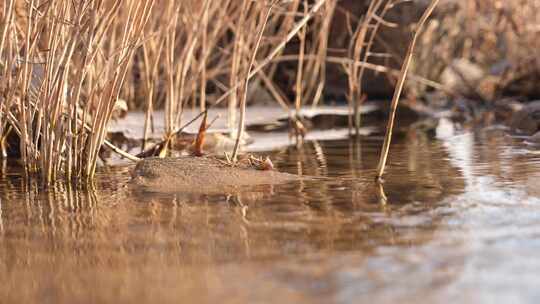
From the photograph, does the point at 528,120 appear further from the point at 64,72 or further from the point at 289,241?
the point at 289,241

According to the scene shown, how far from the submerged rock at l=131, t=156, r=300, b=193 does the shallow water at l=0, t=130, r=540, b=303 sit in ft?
0.26

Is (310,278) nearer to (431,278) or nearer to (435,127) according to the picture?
(431,278)

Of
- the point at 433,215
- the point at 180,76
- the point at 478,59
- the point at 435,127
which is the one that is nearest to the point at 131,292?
the point at 433,215

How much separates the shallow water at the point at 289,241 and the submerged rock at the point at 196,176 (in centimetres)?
8

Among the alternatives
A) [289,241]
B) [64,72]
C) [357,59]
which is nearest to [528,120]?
[357,59]

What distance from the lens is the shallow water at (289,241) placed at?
64.9 inches

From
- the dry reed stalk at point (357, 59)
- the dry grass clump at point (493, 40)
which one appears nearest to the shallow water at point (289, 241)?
the dry reed stalk at point (357, 59)

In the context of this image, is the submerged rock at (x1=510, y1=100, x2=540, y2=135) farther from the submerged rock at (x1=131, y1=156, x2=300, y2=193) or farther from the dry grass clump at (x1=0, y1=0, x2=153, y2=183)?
the dry grass clump at (x1=0, y1=0, x2=153, y2=183)

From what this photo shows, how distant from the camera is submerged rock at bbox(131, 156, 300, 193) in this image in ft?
9.26

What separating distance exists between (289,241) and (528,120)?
2865 millimetres

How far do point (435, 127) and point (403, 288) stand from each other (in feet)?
12.0

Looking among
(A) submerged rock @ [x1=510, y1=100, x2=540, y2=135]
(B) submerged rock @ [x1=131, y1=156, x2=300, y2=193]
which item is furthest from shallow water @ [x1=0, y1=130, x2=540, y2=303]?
(A) submerged rock @ [x1=510, y1=100, x2=540, y2=135]

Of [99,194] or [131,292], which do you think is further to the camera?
[99,194]

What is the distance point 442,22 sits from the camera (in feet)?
22.3
